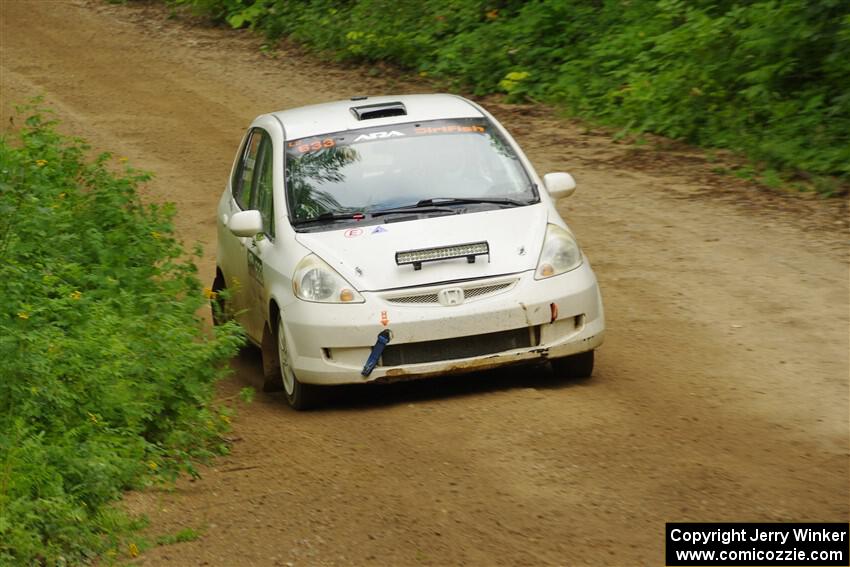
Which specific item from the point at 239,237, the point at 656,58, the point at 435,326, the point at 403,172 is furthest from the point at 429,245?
the point at 656,58

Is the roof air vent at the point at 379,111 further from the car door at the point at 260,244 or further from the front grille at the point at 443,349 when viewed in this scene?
the front grille at the point at 443,349

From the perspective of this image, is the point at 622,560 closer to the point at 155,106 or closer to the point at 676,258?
the point at 676,258

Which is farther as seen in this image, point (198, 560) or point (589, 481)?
point (589, 481)

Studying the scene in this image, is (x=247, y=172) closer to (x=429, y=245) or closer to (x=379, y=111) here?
(x=379, y=111)

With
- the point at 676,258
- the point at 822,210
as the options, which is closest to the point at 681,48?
the point at 822,210

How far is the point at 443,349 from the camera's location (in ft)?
26.3

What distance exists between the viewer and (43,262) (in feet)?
29.7

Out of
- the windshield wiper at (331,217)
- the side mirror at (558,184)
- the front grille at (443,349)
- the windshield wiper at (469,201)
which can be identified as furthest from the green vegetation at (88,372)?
the side mirror at (558,184)

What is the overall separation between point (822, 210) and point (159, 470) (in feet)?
25.3

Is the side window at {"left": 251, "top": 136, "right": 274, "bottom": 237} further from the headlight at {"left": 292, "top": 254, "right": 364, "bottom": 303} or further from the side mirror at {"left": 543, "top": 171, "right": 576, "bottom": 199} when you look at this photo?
the side mirror at {"left": 543, "top": 171, "right": 576, "bottom": 199}

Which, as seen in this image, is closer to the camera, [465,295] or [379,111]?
[465,295]

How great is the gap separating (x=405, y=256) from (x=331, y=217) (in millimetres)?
801

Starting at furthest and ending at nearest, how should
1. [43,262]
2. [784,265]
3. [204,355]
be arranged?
[784,265]
[43,262]
[204,355]

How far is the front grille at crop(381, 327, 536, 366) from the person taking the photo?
8.00 metres
